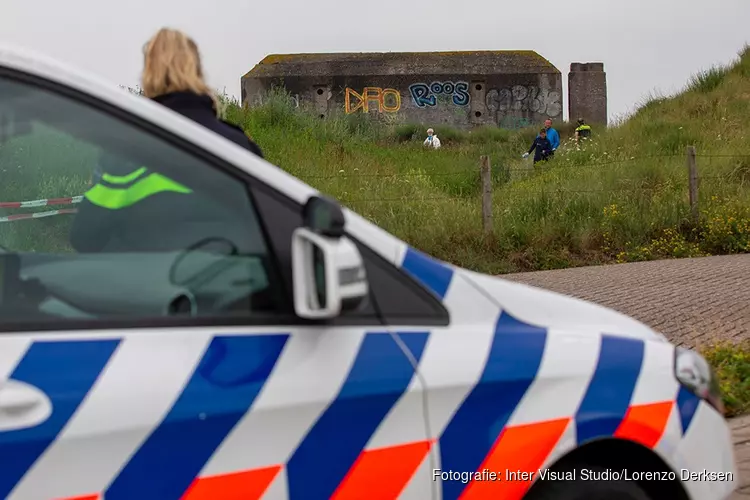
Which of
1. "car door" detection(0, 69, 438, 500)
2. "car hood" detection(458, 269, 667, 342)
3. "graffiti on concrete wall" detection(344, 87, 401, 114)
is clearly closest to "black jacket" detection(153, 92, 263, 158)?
"car door" detection(0, 69, 438, 500)

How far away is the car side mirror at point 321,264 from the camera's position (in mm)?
1831

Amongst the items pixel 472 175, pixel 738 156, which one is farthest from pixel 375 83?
pixel 738 156

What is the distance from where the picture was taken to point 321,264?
186 centimetres

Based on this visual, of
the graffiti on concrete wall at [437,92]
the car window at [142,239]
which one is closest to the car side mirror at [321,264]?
the car window at [142,239]

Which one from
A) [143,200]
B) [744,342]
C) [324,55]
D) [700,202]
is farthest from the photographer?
[324,55]

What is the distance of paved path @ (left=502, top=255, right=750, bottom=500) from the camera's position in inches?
255

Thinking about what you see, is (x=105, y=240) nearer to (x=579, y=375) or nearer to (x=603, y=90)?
(x=579, y=375)

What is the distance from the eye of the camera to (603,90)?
3541 cm

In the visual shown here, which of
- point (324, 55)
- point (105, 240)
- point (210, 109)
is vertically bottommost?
point (105, 240)

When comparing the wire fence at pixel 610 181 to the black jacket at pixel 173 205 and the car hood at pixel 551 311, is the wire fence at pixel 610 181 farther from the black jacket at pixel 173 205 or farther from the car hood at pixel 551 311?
the black jacket at pixel 173 205

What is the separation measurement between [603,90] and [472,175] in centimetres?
1983

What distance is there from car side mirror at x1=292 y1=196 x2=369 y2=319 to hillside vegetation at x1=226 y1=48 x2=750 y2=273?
33.1ft

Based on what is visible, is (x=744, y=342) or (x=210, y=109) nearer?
(x=210, y=109)

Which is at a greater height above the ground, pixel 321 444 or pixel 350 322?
pixel 350 322
